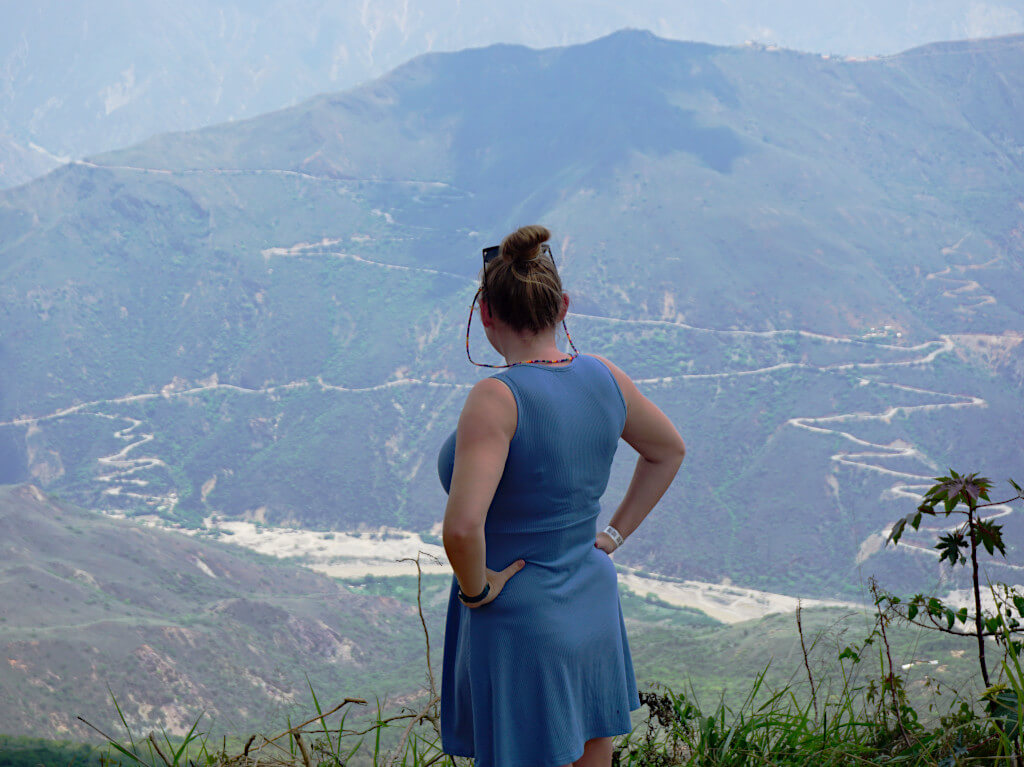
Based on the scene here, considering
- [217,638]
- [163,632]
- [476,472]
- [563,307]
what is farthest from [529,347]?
[217,638]

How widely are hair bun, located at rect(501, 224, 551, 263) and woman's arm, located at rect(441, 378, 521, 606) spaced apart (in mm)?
178

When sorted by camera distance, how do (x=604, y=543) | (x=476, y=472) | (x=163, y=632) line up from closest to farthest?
1. (x=476, y=472)
2. (x=604, y=543)
3. (x=163, y=632)

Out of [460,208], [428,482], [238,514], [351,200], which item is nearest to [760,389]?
[428,482]

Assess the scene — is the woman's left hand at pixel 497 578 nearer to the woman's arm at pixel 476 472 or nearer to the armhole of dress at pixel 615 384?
the woman's arm at pixel 476 472

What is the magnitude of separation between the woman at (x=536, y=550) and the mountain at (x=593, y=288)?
1434cm

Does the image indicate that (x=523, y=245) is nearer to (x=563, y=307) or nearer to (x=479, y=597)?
(x=563, y=307)

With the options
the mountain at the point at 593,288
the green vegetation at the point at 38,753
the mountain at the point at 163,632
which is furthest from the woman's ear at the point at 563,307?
the mountain at the point at 593,288

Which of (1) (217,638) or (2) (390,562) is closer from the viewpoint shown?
(1) (217,638)

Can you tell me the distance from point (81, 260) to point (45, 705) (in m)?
23.0

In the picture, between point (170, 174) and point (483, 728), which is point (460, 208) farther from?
point (483, 728)

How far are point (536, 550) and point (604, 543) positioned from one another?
21 centimetres

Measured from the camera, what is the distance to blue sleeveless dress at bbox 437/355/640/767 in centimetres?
128

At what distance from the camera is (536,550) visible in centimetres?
131

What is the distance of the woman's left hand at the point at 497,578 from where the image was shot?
1.28 m
